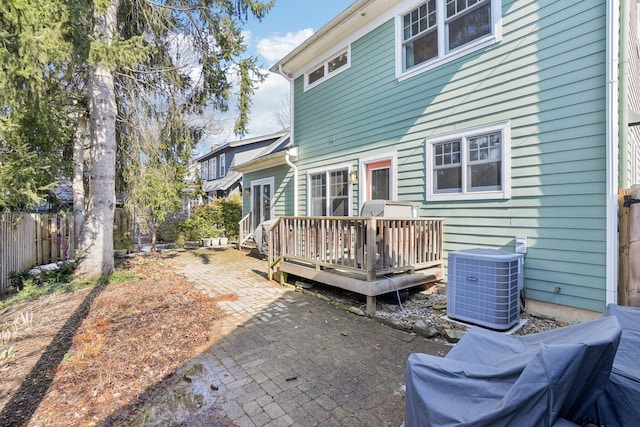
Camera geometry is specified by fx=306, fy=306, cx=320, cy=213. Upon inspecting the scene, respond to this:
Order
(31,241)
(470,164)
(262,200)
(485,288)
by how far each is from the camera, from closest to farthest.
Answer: (485,288) < (470,164) < (31,241) < (262,200)

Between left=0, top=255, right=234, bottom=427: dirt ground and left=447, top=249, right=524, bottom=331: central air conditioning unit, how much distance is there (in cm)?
332

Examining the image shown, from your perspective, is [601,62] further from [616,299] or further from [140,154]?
[140,154]

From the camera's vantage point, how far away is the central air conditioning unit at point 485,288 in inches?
149

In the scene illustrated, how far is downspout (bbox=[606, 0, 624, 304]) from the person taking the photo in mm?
3771

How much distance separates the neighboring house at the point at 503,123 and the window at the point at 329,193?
58 mm

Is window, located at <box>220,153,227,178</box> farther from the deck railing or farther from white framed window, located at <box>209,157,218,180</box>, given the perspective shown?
the deck railing

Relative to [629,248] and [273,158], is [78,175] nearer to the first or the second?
[273,158]

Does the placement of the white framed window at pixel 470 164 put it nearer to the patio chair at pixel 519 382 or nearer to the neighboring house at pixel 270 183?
the patio chair at pixel 519 382

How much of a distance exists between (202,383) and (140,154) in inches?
283

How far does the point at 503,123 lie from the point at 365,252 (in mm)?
2986

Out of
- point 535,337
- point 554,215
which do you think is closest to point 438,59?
point 554,215

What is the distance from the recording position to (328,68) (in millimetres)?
8188

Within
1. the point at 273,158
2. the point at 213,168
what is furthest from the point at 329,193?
the point at 213,168

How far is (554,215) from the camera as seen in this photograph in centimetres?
432
